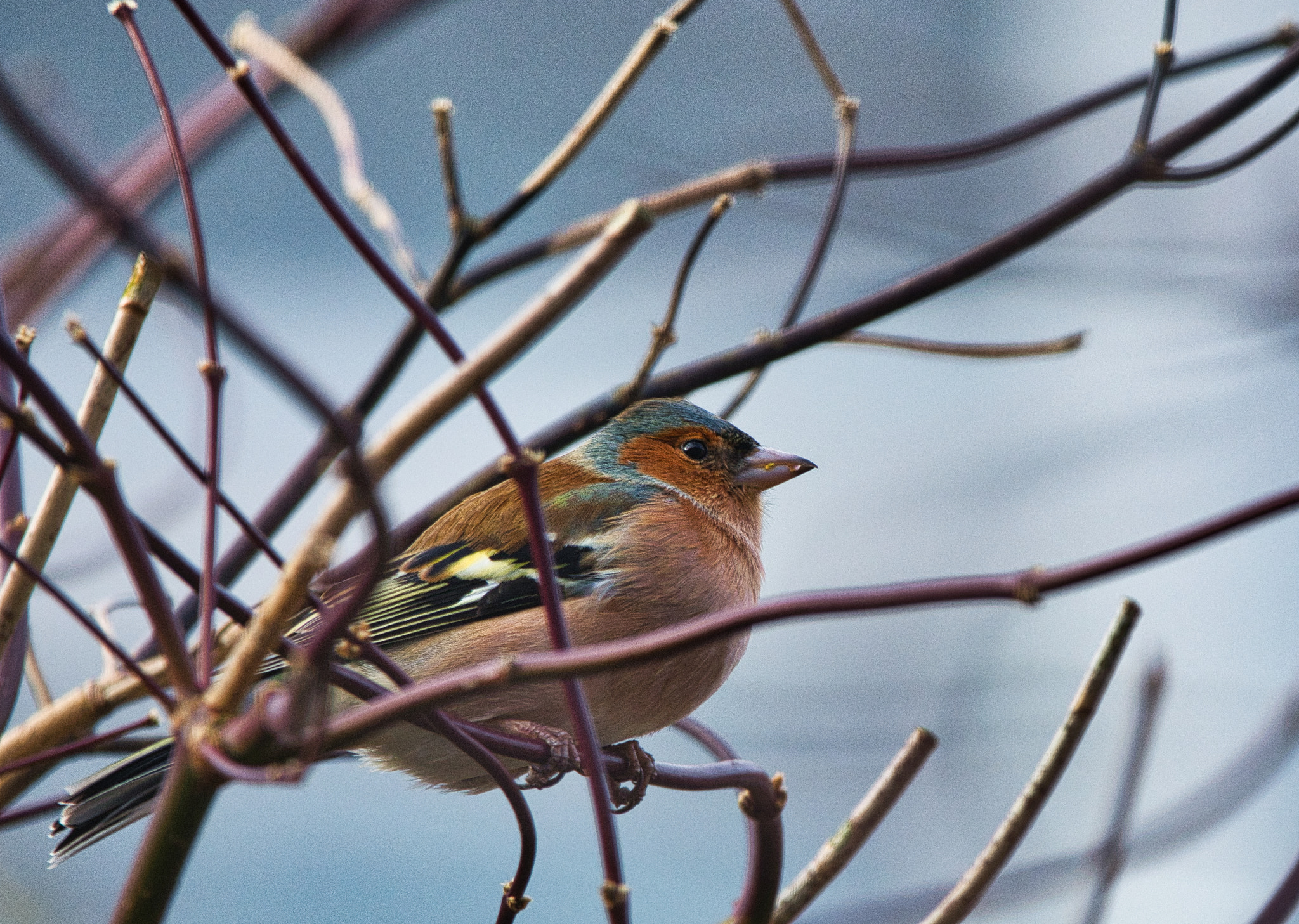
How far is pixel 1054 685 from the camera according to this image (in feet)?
15.1

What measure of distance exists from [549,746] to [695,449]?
1.33 meters

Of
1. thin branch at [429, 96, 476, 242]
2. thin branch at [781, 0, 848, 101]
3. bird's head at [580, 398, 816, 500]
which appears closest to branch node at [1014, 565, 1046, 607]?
thin branch at [429, 96, 476, 242]

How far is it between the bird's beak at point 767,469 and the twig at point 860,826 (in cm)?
164

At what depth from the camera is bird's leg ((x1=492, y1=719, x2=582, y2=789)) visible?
6.92 ft

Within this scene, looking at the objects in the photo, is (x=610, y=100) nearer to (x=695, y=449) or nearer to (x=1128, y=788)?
(x=1128, y=788)

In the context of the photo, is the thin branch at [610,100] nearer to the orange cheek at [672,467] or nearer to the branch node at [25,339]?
the branch node at [25,339]

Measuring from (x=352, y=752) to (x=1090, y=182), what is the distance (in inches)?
60.5

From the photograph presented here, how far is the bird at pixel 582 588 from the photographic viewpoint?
7.57 ft

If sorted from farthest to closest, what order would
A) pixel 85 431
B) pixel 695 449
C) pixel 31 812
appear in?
1. pixel 695 449
2. pixel 31 812
3. pixel 85 431

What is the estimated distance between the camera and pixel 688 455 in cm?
328

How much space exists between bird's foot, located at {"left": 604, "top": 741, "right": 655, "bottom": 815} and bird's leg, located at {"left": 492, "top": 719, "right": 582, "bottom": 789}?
0.08m

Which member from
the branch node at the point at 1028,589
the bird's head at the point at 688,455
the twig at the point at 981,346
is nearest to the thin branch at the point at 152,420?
the branch node at the point at 1028,589

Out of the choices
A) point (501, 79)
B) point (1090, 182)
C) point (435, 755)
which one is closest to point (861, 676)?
point (501, 79)

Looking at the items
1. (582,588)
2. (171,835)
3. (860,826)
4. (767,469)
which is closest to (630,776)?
(582,588)
